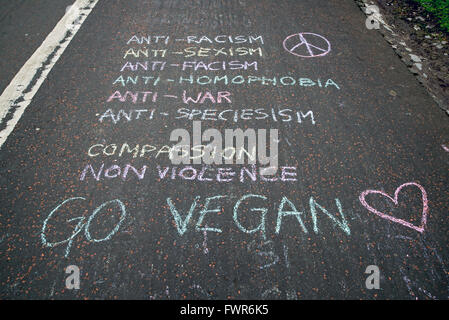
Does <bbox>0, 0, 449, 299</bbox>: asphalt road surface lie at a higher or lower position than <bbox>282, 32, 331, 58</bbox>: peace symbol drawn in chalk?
lower

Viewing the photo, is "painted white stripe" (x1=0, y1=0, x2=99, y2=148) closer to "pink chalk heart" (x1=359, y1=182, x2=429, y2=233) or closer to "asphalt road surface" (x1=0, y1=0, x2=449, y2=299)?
"asphalt road surface" (x1=0, y1=0, x2=449, y2=299)

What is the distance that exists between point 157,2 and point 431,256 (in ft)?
17.6

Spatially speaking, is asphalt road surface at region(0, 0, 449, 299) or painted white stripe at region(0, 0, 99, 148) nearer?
asphalt road surface at region(0, 0, 449, 299)

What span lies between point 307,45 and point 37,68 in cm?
371

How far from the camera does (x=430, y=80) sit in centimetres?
351

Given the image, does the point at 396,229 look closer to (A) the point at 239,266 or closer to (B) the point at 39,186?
(A) the point at 239,266

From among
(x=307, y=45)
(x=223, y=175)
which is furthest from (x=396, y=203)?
(x=307, y=45)

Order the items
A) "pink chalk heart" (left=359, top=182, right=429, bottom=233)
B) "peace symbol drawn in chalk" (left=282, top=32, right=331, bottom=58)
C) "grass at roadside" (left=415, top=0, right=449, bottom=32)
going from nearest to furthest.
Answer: "pink chalk heart" (left=359, top=182, right=429, bottom=233) < "peace symbol drawn in chalk" (left=282, top=32, right=331, bottom=58) < "grass at roadside" (left=415, top=0, right=449, bottom=32)

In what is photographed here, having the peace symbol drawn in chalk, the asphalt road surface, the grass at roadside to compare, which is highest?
the grass at roadside

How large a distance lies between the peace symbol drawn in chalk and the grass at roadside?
219 cm

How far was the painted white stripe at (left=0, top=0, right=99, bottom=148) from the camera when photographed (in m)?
3.03

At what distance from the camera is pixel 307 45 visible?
3.96 meters

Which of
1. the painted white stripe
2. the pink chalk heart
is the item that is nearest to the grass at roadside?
the pink chalk heart

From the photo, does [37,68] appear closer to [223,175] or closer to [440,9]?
[223,175]
